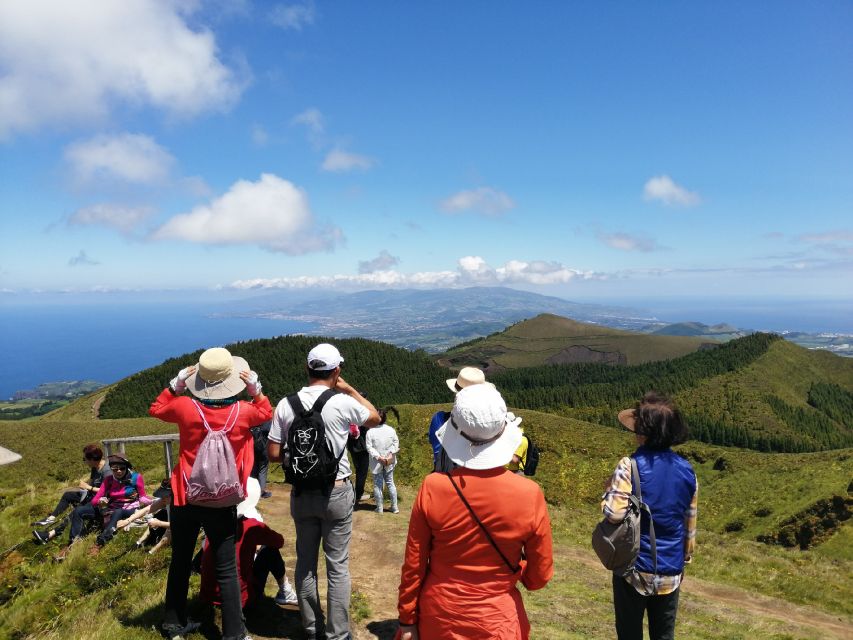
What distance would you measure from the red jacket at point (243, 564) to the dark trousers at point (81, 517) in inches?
223

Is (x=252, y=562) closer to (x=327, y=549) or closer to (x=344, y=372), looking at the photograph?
(x=327, y=549)

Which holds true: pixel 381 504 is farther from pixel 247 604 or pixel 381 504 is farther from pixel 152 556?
pixel 247 604

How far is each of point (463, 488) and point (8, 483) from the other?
3252cm

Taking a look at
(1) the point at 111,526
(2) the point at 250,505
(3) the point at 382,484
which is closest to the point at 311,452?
(2) the point at 250,505

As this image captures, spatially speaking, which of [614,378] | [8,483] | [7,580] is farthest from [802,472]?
[614,378]

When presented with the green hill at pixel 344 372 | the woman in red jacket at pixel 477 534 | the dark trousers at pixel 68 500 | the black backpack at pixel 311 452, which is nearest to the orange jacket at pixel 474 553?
the woman in red jacket at pixel 477 534

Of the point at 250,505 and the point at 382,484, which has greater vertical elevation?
the point at 250,505

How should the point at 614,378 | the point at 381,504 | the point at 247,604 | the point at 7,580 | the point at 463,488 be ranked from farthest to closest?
the point at 614,378 → the point at 381,504 → the point at 7,580 → the point at 247,604 → the point at 463,488

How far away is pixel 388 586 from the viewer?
8.24 metres

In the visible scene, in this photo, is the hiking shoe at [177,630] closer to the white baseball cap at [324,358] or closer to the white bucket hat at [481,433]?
the white baseball cap at [324,358]

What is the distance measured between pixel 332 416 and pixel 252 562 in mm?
2824

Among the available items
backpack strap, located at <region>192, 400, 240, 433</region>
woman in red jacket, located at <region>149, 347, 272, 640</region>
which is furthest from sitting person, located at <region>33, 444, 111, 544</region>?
backpack strap, located at <region>192, 400, 240, 433</region>

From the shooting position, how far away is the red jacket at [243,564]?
238 inches

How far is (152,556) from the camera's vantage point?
8227 millimetres
